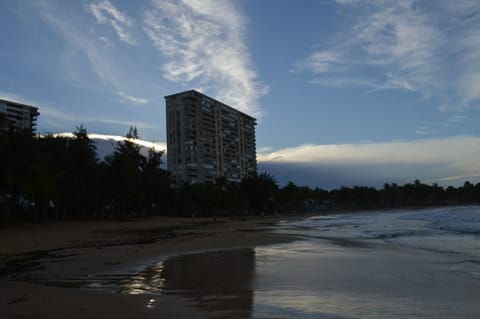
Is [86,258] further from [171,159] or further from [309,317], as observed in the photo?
[171,159]

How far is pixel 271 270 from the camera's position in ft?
38.5

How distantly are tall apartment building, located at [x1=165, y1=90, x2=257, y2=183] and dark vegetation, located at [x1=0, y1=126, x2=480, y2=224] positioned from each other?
46.2 metres

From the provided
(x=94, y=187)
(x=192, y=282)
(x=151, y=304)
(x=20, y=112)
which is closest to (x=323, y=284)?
(x=192, y=282)

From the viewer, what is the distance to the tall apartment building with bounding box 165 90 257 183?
517 feet

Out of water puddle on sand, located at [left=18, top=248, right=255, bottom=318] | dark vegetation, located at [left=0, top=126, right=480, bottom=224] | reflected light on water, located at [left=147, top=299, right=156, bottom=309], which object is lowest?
water puddle on sand, located at [left=18, top=248, right=255, bottom=318]

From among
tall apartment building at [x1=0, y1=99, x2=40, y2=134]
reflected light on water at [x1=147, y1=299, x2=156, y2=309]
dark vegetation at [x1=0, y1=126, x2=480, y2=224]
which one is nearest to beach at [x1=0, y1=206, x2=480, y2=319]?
reflected light on water at [x1=147, y1=299, x2=156, y2=309]

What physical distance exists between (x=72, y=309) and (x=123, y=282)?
2939 millimetres

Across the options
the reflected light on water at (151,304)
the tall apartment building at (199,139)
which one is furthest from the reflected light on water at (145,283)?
the tall apartment building at (199,139)

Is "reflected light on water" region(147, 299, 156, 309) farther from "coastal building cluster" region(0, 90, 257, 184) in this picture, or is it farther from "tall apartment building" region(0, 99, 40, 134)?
"coastal building cluster" region(0, 90, 257, 184)

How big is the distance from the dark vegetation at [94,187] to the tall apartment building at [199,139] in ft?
152

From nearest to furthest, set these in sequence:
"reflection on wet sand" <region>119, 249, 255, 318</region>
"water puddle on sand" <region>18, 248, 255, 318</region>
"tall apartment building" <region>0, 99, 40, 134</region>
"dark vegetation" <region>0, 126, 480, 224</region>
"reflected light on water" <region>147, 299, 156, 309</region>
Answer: "reflected light on water" <region>147, 299, 156, 309</region>
"reflection on wet sand" <region>119, 249, 255, 318</region>
"water puddle on sand" <region>18, 248, 255, 318</region>
"dark vegetation" <region>0, 126, 480, 224</region>
"tall apartment building" <region>0, 99, 40, 134</region>

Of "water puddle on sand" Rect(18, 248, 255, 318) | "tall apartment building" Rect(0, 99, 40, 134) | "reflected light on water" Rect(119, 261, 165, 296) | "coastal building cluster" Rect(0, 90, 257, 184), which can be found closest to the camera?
"water puddle on sand" Rect(18, 248, 255, 318)

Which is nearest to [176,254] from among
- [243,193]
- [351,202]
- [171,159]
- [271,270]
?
[271,270]

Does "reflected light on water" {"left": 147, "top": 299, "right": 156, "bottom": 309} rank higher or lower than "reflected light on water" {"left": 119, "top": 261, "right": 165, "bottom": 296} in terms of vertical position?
higher
